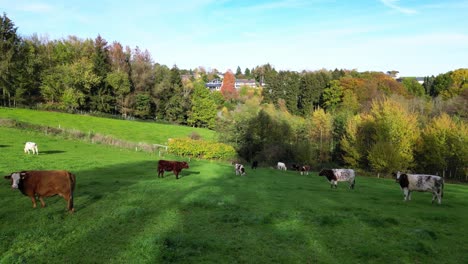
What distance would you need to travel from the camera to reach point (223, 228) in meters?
12.0

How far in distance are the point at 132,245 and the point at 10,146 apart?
31.4 m

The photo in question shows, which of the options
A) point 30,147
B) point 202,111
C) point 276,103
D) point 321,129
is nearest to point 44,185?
point 30,147

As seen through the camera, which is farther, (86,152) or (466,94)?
(466,94)

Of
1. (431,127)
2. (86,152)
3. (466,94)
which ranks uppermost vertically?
(466,94)

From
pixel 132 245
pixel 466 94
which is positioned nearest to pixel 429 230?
pixel 132 245

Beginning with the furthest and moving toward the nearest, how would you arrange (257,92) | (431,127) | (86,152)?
(257,92) → (431,127) → (86,152)

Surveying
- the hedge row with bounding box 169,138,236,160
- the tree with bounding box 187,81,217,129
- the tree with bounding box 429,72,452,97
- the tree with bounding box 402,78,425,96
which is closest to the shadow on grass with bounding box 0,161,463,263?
the hedge row with bounding box 169,138,236,160

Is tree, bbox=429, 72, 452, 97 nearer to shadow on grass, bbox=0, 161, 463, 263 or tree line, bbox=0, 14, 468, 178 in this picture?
tree line, bbox=0, 14, 468, 178

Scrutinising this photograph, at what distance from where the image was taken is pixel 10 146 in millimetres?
34938

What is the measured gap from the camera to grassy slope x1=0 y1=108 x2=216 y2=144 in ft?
211

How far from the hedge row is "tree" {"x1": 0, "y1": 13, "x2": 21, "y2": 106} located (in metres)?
44.0

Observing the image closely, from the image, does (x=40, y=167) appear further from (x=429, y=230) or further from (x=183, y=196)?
(x=429, y=230)

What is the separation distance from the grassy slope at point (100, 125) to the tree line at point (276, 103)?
1103 cm

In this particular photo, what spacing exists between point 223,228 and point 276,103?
112626 mm
